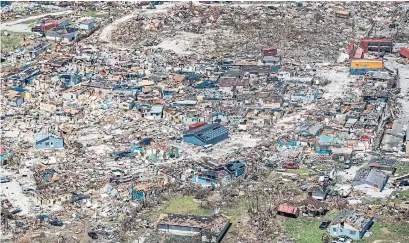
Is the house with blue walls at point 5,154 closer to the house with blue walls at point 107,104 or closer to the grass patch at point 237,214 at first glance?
the house with blue walls at point 107,104

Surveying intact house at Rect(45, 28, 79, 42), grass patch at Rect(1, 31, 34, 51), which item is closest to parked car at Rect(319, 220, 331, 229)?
intact house at Rect(45, 28, 79, 42)

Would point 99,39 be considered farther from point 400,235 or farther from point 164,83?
point 400,235

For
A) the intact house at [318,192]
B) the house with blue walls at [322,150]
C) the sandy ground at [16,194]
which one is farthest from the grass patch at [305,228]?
the sandy ground at [16,194]

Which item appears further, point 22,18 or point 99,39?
point 22,18

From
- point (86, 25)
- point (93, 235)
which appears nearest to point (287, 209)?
point (93, 235)

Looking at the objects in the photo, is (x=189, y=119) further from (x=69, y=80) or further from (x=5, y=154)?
(x=69, y=80)

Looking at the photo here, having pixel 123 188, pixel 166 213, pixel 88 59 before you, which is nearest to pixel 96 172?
pixel 123 188
